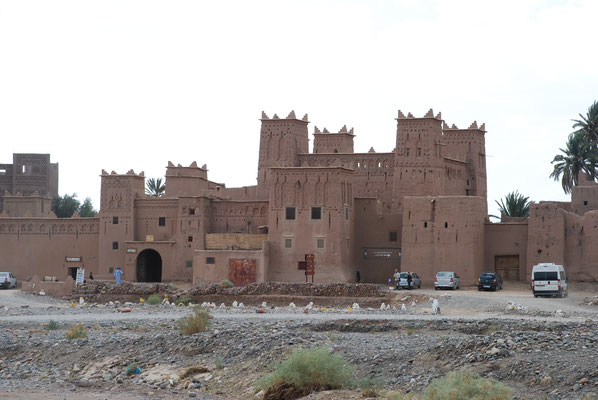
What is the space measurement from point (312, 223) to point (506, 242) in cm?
1090

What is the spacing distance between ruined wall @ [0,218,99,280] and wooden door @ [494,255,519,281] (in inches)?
998

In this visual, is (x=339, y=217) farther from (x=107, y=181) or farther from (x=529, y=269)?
(x=107, y=181)

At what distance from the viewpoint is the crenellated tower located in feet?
218

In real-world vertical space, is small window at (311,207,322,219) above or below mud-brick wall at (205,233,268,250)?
above

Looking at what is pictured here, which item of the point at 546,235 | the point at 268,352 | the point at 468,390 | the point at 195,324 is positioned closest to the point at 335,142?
the point at 546,235

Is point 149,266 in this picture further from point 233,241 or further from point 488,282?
point 488,282

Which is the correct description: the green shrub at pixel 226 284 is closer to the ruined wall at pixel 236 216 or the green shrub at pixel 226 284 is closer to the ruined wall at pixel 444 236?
the ruined wall at pixel 236 216

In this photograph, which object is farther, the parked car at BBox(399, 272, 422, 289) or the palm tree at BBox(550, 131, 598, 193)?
the palm tree at BBox(550, 131, 598, 193)

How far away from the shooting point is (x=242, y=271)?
185ft

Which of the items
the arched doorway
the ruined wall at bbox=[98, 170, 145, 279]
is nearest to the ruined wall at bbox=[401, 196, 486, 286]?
the arched doorway

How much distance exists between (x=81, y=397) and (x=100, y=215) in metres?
40.6

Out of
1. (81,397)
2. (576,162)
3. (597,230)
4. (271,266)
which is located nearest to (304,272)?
(271,266)

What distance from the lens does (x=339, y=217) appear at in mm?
56250

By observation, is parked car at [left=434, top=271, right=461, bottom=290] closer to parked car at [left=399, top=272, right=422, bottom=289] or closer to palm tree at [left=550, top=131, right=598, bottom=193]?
parked car at [left=399, top=272, right=422, bottom=289]
